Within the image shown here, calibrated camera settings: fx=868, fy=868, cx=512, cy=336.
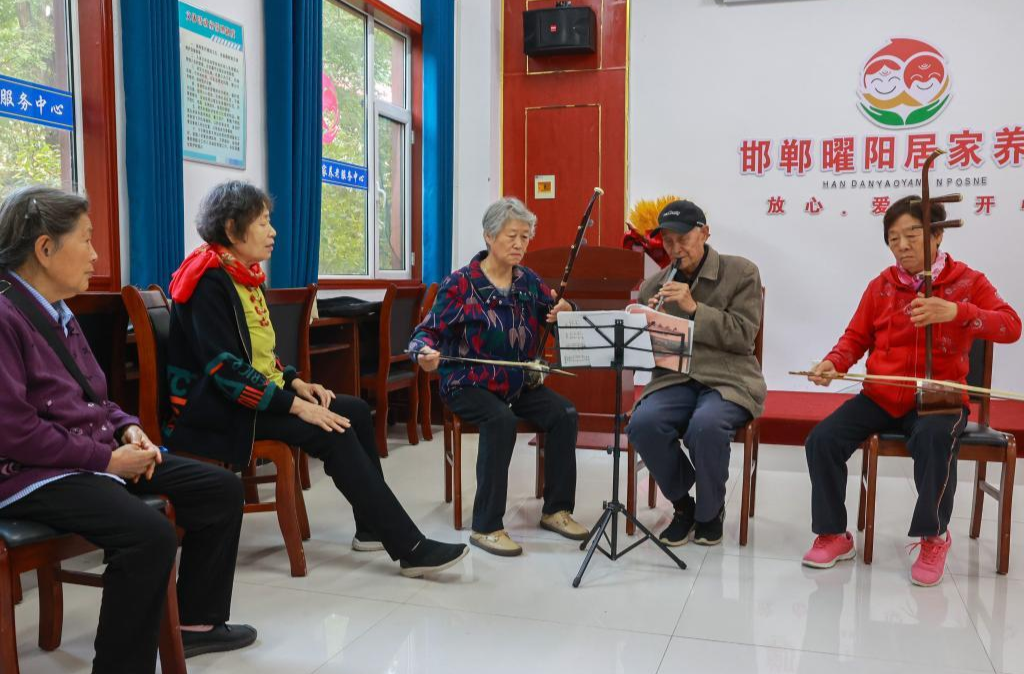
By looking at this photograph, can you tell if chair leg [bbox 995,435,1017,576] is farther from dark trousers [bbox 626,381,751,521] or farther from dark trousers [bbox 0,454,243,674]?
dark trousers [bbox 0,454,243,674]

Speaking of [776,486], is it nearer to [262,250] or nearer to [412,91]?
[262,250]

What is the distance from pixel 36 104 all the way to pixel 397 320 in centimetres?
190

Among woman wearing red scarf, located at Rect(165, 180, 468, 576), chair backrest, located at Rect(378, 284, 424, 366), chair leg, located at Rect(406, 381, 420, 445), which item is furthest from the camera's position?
chair leg, located at Rect(406, 381, 420, 445)

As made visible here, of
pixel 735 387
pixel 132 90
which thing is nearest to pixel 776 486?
pixel 735 387

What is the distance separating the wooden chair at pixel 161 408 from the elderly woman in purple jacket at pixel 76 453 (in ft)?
1.71

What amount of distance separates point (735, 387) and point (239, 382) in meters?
1.65

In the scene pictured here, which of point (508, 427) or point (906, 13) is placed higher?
point (906, 13)

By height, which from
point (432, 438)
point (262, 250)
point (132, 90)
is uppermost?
point (132, 90)

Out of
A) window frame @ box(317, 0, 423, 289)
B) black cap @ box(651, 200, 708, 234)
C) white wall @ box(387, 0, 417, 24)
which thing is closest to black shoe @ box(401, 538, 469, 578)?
black cap @ box(651, 200, 708, 234)

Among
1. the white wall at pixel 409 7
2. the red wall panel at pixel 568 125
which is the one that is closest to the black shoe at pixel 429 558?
the red wall panel at pixel 568 125

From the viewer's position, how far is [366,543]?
2.91 meters

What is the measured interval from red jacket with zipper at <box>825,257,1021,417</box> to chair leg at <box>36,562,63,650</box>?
242 cm

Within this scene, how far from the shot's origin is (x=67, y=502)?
176 centimetres

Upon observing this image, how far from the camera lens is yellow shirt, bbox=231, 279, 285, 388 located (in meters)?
2.61
